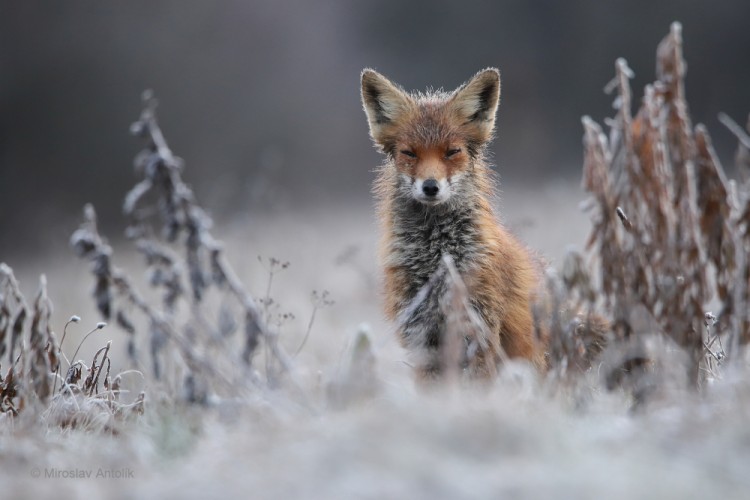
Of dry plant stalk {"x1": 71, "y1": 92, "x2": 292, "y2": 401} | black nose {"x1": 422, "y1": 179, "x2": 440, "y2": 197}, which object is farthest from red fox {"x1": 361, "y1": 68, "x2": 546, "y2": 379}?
dry plant stalk {"x1": 71, "y1": 92, "x2": 292, "y2": 401}

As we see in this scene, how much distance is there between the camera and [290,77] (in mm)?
28328

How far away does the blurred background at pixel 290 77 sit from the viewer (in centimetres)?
2311

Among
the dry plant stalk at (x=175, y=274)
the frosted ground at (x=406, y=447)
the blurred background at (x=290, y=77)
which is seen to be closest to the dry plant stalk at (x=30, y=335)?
the frosted ground at (x=406, y=447)

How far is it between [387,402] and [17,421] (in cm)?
256

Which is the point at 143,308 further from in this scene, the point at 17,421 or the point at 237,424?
the point at 17,421

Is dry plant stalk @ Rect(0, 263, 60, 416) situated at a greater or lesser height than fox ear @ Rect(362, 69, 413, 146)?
lesser

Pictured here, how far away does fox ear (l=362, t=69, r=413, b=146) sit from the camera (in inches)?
275

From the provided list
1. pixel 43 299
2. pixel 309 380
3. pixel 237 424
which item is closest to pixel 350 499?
pixel 237 424

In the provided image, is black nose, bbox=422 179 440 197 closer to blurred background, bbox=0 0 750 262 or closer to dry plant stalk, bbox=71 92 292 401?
dry plant stalk, bbox=71 92 292 401

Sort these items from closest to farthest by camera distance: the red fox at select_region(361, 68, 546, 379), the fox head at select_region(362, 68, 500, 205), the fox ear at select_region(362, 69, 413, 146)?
the red fox at select_region(361, 68, 546, 379), the fox head at select_region(362, 68, 500, 205), the fox ear at select_region(362, 69, 413, 146)

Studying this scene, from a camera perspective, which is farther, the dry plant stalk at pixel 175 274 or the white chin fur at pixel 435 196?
the white chin fur at pixel 435 196

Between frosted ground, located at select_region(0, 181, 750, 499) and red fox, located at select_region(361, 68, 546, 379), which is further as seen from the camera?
red fox, located at select_region(361, 68, 546, 379)

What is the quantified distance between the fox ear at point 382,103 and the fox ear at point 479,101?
405 mm

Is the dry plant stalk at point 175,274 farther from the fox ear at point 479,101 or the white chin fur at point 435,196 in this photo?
the fox ear at point 479,101
